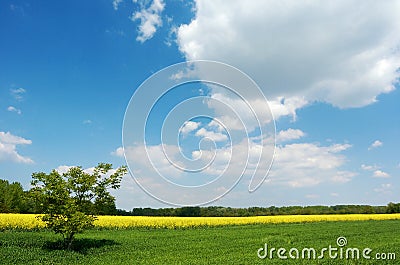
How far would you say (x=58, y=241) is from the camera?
20.5m

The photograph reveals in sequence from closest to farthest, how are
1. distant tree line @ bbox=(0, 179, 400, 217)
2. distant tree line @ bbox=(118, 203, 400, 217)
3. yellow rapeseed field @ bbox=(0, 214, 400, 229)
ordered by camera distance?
yellow rapeseed field @ bbox=(0, 214, 400, 229)
distant tree line @ bbox=(0, 179, 400, 217)
distant tree line @ bbox=(118, 203, 400, 217)

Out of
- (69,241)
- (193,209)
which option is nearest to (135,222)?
(69,241)

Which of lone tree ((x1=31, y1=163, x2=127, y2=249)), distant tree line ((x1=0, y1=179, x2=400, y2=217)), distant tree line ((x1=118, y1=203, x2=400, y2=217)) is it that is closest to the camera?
lone tree ((x1=31, y1=163, x2=127, y2=249))

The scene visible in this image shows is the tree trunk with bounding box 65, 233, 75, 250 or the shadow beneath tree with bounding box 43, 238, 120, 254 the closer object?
the tree trunk with bounding box 65, 233, 75, 250

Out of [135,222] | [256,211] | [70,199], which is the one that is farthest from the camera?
[256,211]

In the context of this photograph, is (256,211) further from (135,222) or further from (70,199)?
(70,199)

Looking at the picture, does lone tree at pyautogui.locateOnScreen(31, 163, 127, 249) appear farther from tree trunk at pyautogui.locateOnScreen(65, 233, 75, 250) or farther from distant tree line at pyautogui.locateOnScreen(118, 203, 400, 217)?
distant tree line at pyautogui.locateOnScreen(118, 203, 400, 217)

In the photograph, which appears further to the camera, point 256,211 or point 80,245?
point 256,211

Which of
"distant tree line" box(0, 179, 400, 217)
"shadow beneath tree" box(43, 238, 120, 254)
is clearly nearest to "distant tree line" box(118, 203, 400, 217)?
"distant tree line" box(0, 179, 400, 217)

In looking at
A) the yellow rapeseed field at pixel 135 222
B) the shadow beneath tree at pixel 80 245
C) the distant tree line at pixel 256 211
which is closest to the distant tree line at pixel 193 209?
the distant tree line at pixel 256 211

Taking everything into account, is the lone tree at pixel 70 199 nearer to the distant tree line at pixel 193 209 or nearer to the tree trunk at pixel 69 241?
the tree trunk at pixel 69 241

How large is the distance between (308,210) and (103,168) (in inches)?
2785

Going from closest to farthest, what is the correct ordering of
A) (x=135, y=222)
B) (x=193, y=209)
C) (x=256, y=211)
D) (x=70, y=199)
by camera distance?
1. (x=70, y=199)
2. (x=135, y=222)
3. (x=193, y=209)
4. (x=256, y=211)

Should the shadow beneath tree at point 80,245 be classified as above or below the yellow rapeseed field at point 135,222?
above
